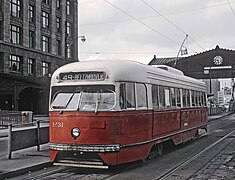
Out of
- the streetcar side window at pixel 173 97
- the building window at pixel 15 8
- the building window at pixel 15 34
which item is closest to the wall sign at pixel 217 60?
the building window at pixel 15 34

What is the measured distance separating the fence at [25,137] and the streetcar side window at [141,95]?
13.7 feet

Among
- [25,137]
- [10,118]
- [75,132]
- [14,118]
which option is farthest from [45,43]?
[75,132]

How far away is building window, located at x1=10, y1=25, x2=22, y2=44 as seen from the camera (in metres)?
48.8

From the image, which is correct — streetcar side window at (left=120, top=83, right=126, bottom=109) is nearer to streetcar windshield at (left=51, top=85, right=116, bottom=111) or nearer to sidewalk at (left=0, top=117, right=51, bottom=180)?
streetcar windshield at (left=51, top=85, right=116, bottom=111)

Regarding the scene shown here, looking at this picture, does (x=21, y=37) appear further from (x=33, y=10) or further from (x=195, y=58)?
(x=195, y=58)

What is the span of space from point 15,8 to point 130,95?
42171 mm

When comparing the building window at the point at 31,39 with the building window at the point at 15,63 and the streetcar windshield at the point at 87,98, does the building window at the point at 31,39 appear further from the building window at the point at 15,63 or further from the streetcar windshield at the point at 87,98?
the streetcar windshield at the point at 87,98

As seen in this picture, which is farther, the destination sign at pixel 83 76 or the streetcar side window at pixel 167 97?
the streetcar side window at pixel 167 97

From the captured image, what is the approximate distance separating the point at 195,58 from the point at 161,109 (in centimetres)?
6130

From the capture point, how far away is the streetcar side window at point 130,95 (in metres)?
10.9

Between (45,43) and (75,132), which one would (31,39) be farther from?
(75,132)

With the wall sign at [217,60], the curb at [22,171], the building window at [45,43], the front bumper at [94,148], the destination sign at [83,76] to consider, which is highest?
the building window at [45,43]

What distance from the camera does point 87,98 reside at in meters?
10.7

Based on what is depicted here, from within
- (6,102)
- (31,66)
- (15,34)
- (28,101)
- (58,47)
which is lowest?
(6,102)
